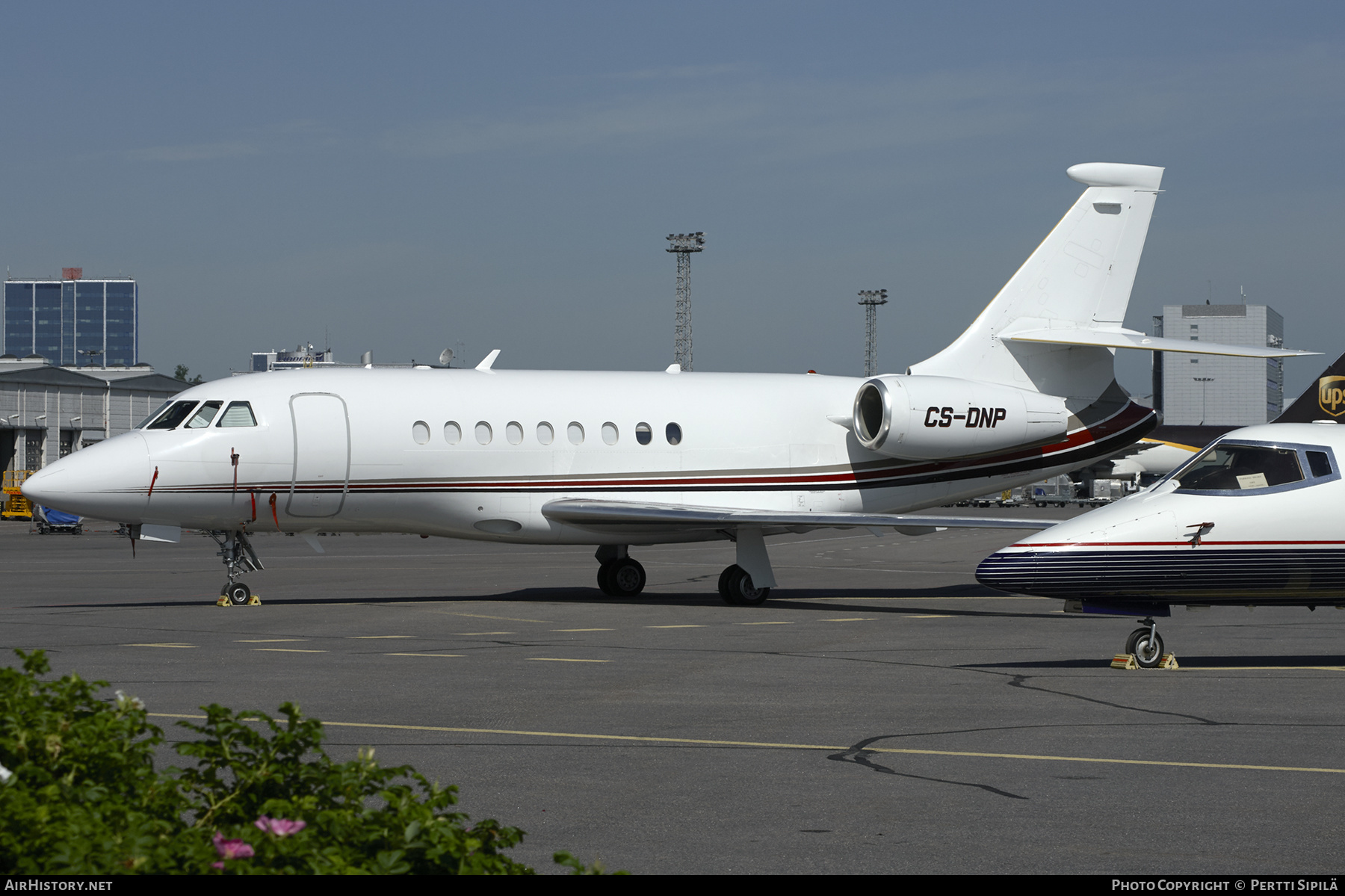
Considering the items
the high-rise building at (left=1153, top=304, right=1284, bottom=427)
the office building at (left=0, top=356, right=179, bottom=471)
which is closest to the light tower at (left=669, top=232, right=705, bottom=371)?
the office building at (left=0, top=356, right=179, bottom=471)

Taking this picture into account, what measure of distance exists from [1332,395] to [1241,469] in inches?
647

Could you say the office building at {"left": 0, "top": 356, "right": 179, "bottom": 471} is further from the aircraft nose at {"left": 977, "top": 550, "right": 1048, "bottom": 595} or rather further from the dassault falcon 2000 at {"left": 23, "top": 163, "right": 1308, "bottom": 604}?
the aircraft nose at {"left": 977, "top": 550, "right": 1048, "bottom": 595}

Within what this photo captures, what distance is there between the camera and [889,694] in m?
11.2

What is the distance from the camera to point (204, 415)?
19406 millimetres

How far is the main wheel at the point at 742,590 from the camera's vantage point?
20.7 meters

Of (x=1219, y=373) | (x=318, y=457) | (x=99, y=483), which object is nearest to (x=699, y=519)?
(x=318, y=457)

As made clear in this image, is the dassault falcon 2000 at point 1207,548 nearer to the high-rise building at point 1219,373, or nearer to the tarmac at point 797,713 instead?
the tarmac at point 797,713

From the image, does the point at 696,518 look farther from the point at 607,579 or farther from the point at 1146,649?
the point at 1146,649

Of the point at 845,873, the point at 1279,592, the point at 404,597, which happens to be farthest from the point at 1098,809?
the point at 404,597

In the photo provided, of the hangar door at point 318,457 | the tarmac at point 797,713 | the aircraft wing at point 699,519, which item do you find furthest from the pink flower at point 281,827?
the hangar door at point 318,457

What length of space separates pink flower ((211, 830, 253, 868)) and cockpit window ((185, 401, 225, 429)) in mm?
16398

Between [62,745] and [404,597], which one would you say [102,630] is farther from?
[62,745]

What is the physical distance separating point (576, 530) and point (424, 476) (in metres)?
2.33

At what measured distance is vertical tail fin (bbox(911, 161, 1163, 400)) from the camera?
Result: 923 inches
